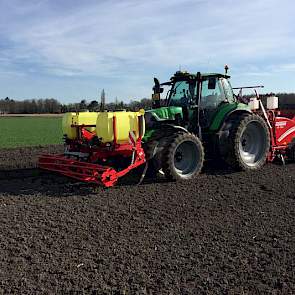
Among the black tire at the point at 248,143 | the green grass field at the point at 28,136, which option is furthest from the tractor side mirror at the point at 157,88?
the green grass field at the point at 28,136

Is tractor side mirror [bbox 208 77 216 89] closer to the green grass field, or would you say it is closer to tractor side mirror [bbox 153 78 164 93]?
tractor side mirror [bbox 153 78 164 93]

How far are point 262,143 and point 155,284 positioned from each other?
675 cm

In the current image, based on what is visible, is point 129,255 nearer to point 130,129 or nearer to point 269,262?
point 269,262

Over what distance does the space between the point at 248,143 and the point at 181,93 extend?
1973 millimetres

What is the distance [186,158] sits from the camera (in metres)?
8.83

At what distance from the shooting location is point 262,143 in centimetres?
1006

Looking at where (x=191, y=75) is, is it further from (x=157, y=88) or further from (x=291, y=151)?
(x=291, y=151)

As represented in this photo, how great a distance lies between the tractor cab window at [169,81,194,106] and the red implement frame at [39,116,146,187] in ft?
6.42

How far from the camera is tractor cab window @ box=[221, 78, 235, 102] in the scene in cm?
971

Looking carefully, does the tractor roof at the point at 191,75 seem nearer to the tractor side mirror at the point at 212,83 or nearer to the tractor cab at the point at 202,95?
the tractor cab at the point at 202,95

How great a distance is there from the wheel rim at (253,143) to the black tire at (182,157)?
1610 millimetres

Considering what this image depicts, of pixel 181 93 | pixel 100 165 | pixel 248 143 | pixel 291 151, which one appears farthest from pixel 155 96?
pixel 291 151

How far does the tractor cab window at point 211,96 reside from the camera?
948 centimetres

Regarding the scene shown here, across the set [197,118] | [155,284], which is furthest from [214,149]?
[155,284]
